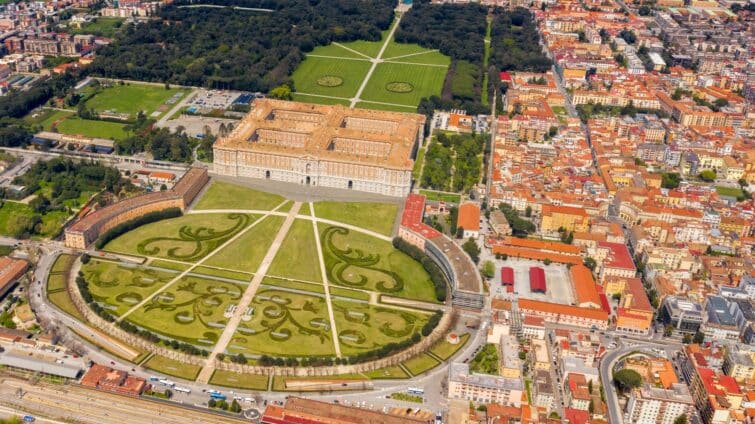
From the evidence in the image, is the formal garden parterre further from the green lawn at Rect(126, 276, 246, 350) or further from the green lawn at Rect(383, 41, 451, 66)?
the green lawn at Rect(383, 41, 451, 66)

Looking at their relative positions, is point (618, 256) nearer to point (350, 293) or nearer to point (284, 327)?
point (350, 293)

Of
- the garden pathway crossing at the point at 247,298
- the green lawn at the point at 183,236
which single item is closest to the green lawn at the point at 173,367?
the garden pathway crossing at the point at 247,298

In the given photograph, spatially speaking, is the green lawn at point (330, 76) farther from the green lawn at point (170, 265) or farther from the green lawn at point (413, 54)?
the green lawn at point (170, 265)

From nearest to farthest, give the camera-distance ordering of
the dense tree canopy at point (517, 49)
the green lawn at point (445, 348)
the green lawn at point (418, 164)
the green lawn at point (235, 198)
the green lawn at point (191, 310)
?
the green lawn at point (445, 348)
the green lawn at point (191, 310)
the green lawn at point (235, 198)
the green lawn at point (418, 164)
the dense tree canopy at point (517, 49)

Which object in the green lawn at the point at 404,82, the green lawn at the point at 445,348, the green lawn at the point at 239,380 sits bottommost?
the green lawn at the point at 239,380

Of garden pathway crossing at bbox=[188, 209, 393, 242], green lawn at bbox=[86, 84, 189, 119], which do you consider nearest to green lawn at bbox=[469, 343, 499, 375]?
garden pathway crossing at bbox=[188, 209, 393, 242]

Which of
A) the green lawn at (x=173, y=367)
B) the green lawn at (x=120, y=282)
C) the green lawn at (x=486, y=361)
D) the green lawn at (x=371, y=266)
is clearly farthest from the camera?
the green lawn at (x=371, y=266)

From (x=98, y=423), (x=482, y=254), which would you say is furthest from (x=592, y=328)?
(x=98, y=423)
